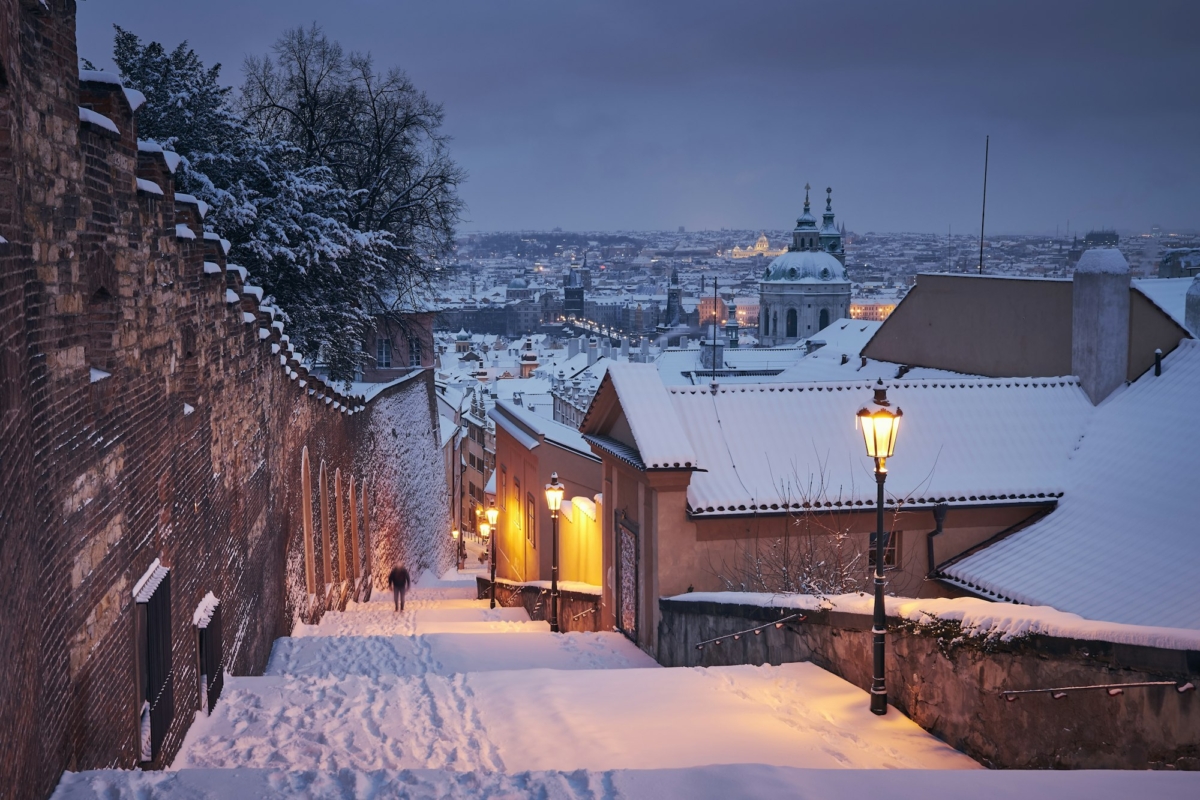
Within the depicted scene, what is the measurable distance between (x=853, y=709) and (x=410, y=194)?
25158mm

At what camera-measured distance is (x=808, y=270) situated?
147375 millimetres

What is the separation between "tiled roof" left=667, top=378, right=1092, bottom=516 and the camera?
1614cm

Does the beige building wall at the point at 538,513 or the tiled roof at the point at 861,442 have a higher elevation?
the tiled roof at the point at 861,442

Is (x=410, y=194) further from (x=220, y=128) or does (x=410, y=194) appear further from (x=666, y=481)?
(x=666, y=481)

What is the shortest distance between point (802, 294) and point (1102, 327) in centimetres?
12891

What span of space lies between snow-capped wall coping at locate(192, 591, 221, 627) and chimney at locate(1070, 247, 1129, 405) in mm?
14772

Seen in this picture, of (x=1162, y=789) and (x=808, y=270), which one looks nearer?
(x=1162, y=789)

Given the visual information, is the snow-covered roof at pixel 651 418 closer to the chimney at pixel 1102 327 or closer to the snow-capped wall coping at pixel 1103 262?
the chimney at pixel 1102 327

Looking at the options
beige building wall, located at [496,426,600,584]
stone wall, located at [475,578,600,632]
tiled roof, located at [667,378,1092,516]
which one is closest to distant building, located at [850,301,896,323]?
beige building wall, located at [496,426,600,584]

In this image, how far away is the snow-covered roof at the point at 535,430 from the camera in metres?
26.6

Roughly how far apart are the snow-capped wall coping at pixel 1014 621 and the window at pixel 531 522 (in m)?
16.7

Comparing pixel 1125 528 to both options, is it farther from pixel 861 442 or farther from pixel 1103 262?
pixel 1103 262

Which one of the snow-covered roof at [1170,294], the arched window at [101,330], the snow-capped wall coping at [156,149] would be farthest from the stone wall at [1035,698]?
the snow-covered roof at [1170,294]

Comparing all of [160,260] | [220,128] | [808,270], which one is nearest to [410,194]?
[220,128]
